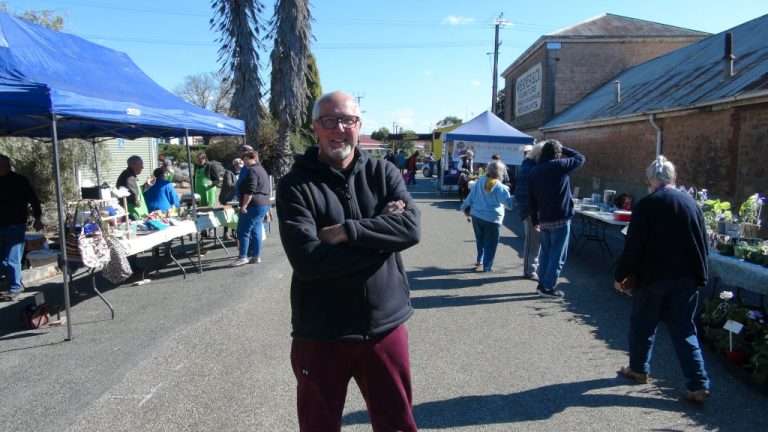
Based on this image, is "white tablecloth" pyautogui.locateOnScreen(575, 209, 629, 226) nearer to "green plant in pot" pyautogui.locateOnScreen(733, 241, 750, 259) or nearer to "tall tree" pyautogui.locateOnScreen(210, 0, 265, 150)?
"green plant in pot" pyautogui.locateOnScreen(733, 241, 750, 259)

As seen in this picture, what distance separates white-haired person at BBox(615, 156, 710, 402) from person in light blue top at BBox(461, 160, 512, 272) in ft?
12.0

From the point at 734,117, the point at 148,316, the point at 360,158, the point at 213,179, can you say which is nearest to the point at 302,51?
the point at 213,179

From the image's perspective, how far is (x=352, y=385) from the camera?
4.01 meters

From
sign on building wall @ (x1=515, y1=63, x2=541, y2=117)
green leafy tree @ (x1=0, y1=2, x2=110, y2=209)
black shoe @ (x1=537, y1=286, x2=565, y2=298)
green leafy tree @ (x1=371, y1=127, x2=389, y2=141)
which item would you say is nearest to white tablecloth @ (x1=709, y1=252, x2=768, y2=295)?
black shoe @ (x1=537, y1=286, x2=565, y2=298)

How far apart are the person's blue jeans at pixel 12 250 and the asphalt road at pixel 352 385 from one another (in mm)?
508

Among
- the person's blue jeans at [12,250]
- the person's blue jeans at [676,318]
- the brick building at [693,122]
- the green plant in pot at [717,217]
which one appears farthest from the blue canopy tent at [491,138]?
the person's blue jeans at [676,318]

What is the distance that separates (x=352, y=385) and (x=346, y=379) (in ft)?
6.26

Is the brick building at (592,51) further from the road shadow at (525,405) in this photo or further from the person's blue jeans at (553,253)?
the road shadow at (525,405)

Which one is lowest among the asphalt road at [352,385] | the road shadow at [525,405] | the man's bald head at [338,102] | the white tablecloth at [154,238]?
the road shadow at [525,405]

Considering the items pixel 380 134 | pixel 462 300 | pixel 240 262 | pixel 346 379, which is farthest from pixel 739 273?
pixel 380 134

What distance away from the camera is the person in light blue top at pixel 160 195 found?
9078mm

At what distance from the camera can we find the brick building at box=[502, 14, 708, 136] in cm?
2497

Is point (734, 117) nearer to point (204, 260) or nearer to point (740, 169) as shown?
point (740, 169)

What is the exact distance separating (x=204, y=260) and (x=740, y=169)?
10110 mm
